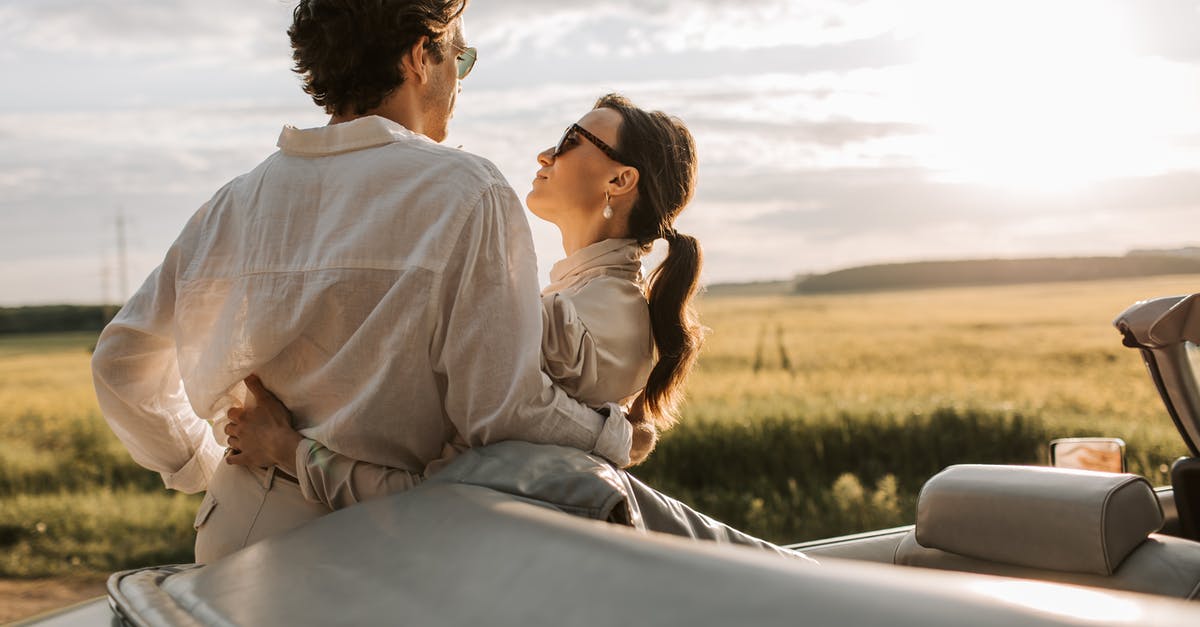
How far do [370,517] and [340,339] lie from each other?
499 millimetres

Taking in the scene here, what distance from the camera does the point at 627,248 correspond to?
7.30 ft

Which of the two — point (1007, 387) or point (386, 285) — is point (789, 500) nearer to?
point (1007, 387)

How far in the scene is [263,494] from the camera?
5.27 ft

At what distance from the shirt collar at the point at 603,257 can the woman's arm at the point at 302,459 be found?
768 mm

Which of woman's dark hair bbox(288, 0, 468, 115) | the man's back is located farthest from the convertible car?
woman's dark hair bbox(288, 0, 468, 115)

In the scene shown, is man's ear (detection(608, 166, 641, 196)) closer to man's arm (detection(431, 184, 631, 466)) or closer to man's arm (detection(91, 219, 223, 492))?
man's arm (detection(431, 184, 631, 466))

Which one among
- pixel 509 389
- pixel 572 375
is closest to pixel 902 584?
pixel 509 389

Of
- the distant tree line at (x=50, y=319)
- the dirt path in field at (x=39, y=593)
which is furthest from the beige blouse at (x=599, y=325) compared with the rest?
the distant tree line at (x=50, y=319)

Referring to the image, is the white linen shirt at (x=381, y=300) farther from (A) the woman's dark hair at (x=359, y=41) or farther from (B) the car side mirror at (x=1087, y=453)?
(B) the car side mirror at (x=1087, y=453)

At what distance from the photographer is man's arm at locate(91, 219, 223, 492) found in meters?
1.71

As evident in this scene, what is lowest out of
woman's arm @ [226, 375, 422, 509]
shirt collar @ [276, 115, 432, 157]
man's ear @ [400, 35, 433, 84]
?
woman's arm @ [226, 375, 422, 509]

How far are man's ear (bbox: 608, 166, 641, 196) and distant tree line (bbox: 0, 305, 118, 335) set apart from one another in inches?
782

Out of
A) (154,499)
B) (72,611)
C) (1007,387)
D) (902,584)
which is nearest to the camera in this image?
(902,584)

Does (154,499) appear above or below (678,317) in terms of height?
below
